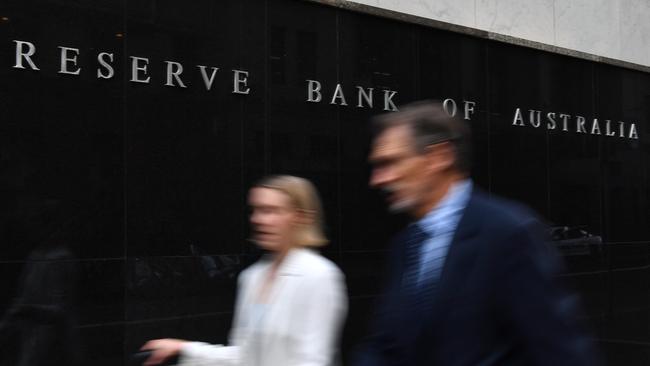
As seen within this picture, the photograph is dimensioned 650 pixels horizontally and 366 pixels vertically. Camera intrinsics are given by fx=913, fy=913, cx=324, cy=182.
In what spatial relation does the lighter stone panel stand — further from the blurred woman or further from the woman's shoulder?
the woman's shoulder

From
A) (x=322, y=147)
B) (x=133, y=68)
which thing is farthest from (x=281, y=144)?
(x=133, y=68)

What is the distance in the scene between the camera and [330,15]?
9.68 metres

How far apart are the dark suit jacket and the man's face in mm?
161

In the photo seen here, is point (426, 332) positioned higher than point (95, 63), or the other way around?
point (95, 63)

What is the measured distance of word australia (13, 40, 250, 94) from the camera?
7.30 meters

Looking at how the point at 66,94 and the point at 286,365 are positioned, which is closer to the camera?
the point at 286,365

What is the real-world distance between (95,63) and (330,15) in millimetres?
2893

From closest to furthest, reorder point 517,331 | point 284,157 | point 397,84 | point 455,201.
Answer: point 517,331 < point 455,201 < point 284,157 < point 397,84

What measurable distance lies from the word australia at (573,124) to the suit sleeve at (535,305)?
10.1 metres

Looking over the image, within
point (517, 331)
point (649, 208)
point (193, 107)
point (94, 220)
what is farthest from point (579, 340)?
point (649, 208)

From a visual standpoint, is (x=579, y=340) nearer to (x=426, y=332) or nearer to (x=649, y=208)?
(x=426, y=332)

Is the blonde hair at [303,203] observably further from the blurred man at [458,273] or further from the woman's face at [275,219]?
the blurred man at [458,273]

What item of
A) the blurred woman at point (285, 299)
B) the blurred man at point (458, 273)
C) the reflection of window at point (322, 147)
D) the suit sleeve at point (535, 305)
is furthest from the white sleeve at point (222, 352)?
the reflection of window at point (322, 147)

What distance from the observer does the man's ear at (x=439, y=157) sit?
2250 millimetres
